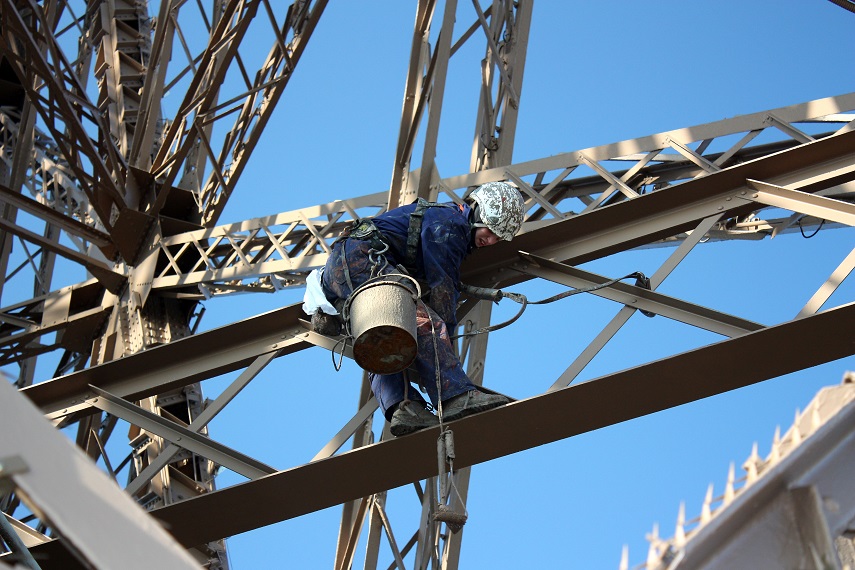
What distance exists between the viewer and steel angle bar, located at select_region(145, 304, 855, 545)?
776cm

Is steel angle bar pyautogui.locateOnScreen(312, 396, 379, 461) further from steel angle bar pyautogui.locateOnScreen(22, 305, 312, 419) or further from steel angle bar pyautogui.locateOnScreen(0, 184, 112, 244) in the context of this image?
steel angle bar pyautogui.locateOnScreen(0, 184, 112, 244)

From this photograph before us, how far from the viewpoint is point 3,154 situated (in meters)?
18.3

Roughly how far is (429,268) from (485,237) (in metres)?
0.45

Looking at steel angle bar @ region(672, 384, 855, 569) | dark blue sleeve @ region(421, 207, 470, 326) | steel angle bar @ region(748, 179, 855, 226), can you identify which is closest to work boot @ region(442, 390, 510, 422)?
dark blue sleeve @ region(421, 207, 470, 326)

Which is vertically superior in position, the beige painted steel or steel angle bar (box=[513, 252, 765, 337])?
steel angle bar (box=[513, 252, 765, 337])

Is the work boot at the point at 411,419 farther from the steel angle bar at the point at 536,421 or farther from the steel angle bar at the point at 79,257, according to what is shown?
the steel angle bar at the point at 79,257

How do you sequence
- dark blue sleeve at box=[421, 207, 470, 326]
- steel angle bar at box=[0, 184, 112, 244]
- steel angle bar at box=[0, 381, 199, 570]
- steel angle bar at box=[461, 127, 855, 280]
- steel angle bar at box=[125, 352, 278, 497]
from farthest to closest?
steel angle bar at box=[0, 184, 112, 244], steel angle bar at box=[125, 352, 278, 497], steel angle bar at box=[461, 127, 855, 280], dark blue sleeve at box=[421, 207, 470, 326], steel angle bar at box=[0, 381, 199, 570]

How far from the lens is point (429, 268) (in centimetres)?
849

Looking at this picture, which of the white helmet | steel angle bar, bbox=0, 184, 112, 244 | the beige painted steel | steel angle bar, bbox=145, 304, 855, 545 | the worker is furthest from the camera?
steel angle bar, bbox=0, 184, 112, 244

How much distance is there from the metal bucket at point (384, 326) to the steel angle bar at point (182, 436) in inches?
40.2

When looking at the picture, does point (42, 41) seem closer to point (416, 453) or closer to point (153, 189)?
point (153, 189)

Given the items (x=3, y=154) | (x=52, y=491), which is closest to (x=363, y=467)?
(x=52, y=491)

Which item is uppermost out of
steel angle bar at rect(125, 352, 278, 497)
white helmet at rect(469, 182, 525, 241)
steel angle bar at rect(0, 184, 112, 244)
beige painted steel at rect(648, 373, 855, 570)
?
steel angle bar at rect(0, 184, 112, 244)

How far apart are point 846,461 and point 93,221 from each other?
13189 millimetres
